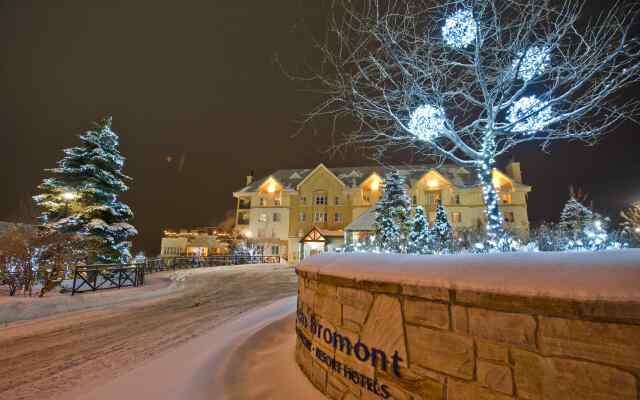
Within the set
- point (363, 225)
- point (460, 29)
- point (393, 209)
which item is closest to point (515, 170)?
point (363, 225)

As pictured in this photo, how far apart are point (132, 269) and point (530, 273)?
1771 centimetres

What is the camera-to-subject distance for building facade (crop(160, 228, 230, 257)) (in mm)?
43875

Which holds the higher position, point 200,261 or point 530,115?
point 530,115

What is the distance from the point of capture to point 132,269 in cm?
1533

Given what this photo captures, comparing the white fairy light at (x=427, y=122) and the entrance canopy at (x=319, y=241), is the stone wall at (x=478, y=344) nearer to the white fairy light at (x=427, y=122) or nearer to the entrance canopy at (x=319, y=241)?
the white fairy light at (x=427, y=122)

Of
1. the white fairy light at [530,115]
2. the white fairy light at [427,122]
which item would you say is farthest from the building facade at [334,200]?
the white fairy light at [530,115]

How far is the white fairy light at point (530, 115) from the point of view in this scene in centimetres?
716

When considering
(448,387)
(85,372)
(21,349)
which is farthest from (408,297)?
(21,349)

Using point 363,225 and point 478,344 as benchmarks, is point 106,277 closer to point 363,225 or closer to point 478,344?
point 478,344

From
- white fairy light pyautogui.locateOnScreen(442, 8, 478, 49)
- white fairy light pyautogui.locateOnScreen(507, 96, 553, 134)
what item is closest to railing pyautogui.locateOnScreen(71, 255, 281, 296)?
white fairy light pyautogui.locateOnScreen(442, 8, 478, 49)

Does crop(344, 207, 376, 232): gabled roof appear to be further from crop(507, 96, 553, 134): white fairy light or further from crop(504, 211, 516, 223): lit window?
crop(507, 96, 553, 134): white fairy light

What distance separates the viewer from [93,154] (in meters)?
16.9

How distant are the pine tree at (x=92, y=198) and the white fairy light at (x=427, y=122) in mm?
16158

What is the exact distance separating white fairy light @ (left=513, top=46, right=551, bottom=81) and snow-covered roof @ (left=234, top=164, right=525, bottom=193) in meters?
23.7
